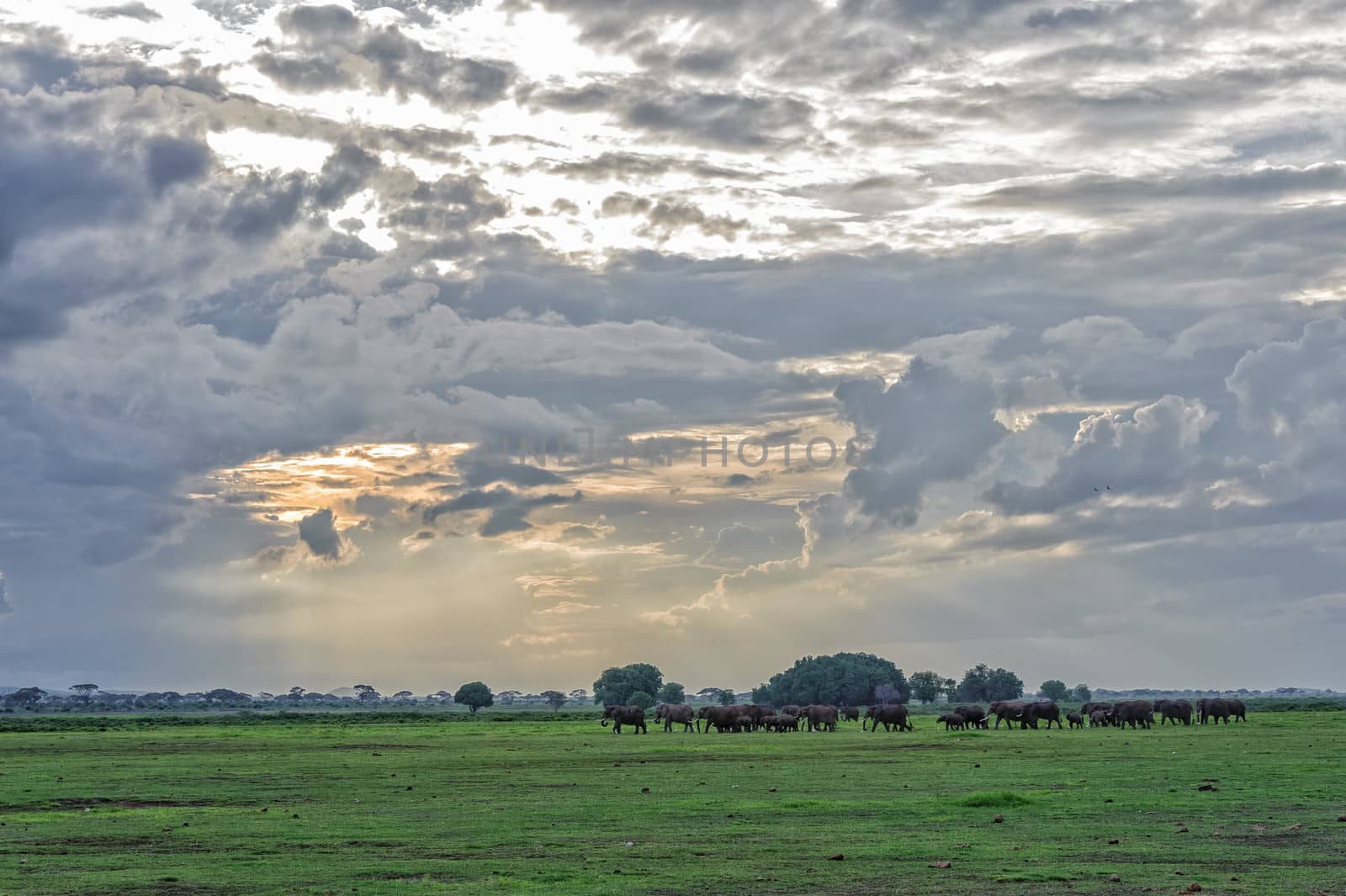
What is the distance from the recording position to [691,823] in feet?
100

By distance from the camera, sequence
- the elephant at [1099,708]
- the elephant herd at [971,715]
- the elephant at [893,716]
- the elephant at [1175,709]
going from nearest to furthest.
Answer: the elephant at [893,716], the elephant herd at [971,715], the elephant at [1099,708], the elephant at [1175,709]

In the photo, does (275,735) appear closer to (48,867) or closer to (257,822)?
(257,822)

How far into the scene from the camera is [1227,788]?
37.4m

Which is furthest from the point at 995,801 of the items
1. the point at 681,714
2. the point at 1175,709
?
the point at 1175,709

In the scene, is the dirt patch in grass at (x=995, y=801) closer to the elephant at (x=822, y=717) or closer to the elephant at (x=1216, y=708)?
the elephant at (x=822, y=717)

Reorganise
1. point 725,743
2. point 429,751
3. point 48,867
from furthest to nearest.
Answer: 1. point 725,743
2. point 429,751
3. point 48,867

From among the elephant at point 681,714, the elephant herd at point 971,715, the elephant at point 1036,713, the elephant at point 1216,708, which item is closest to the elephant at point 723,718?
the elephant herd at point 971,715

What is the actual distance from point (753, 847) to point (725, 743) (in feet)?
162

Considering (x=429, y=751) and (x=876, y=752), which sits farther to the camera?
(x=429, y=751)

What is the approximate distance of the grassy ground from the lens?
21.8m

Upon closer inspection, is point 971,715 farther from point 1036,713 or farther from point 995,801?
point 995,801

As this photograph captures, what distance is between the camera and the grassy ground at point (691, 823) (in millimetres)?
21797

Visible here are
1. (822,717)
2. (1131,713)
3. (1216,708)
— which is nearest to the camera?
(1131,713)

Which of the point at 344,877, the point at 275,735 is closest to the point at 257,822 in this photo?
the point at 344,877
